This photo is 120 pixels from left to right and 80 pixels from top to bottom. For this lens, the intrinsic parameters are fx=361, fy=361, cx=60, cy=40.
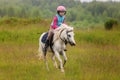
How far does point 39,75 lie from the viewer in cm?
1020

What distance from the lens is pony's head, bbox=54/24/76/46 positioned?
1006 cm

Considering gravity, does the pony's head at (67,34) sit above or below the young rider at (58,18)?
below

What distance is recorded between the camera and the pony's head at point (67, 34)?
10.1m

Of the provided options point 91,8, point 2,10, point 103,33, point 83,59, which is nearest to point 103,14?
point 91,8

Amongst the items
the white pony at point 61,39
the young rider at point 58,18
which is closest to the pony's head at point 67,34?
the white pony at point 61,39

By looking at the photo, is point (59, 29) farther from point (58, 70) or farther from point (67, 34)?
point (58, 70)

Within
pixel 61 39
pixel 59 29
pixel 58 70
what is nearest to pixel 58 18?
pixel 59 29

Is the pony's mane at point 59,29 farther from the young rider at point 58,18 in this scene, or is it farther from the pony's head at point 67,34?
the young rider at point 58,18

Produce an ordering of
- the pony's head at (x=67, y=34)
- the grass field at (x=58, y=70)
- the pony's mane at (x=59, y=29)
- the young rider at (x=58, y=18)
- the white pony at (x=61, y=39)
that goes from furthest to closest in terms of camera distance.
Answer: the young rider at (x=58, y=18)
the pony's mane at (x=59, y=29)
the white pony at (x=61, y=39)
the pony's head at (x=67, y=34)
the grass field at (x=58, y=70)

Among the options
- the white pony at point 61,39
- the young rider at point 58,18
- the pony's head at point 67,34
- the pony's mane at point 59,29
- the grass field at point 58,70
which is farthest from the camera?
the young rider at point 58,18

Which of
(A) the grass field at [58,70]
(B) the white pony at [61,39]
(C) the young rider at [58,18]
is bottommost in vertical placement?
(A) the grass field at [58,70]

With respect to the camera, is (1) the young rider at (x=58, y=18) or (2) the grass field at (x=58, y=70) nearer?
(2) the grass field at (x=58, y=70)

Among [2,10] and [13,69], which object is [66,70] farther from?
[2,10]

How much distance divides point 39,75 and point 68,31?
149 cm
